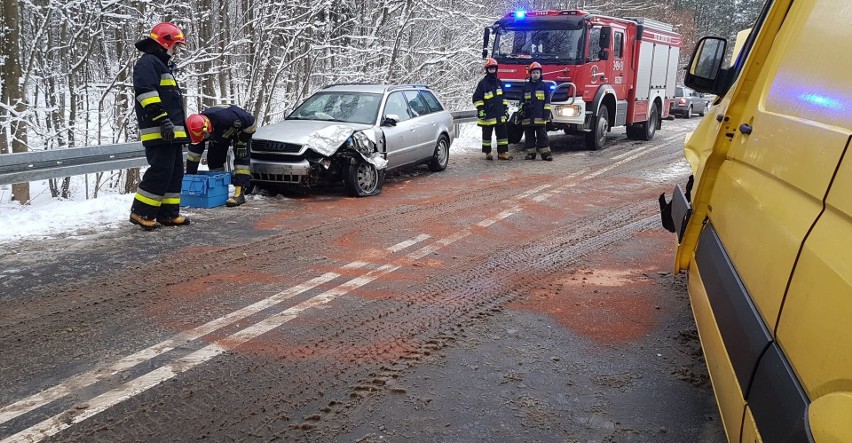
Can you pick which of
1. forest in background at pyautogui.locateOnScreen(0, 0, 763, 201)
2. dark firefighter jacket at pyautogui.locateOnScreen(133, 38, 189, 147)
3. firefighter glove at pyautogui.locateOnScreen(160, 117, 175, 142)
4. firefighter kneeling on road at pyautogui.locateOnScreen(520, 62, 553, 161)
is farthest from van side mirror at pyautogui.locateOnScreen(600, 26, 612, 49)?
firefighter glove at pyautogui.locateOnScreen(160, 117, 175, 142)

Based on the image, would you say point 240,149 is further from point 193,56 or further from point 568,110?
point 568,110

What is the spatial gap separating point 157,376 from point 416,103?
792 cm

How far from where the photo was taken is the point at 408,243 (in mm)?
6191

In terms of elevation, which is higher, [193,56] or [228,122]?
[193,56]

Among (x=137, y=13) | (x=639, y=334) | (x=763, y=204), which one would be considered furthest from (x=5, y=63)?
(x=763, y=204)

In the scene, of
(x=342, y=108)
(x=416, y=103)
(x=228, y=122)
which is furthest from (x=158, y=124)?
(x=416, y=103)

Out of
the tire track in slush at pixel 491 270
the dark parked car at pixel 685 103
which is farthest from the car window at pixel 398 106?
the dark parked car at pixel 685 103

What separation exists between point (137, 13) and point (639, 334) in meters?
10.9

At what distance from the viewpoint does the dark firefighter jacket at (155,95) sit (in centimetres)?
639

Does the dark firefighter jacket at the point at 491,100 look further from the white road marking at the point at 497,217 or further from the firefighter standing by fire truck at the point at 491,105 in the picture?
the white road marking at the point at 497,217

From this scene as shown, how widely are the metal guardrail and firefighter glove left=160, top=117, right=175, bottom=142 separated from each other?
158 cm

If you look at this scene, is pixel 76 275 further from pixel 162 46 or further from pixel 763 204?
pixel 763 204

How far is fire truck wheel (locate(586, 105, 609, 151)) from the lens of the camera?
45.5 ft

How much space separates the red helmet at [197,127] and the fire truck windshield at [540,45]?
814 centimetres
